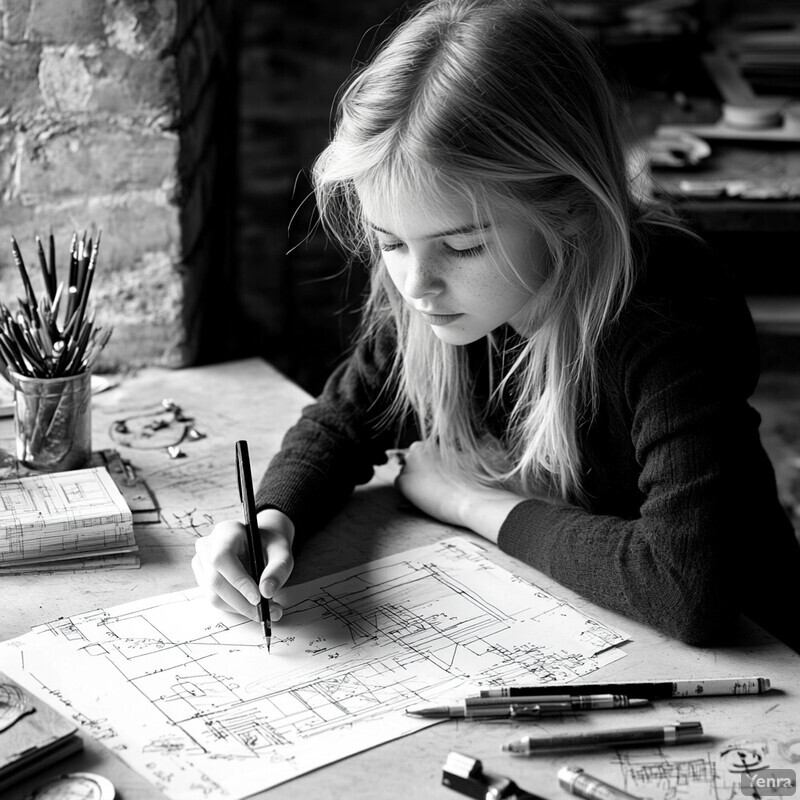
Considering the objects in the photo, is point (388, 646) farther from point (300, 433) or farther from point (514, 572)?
point (300, 433)

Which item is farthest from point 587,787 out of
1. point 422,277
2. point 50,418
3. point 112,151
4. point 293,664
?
point 112,151

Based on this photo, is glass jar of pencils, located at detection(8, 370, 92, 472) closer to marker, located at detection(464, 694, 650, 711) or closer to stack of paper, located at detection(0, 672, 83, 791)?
stack of paper, located at detection(0, 672, 83, 791)

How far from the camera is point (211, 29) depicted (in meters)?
1.85

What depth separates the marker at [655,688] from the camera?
835 mm

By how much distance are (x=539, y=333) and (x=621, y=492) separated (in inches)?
7.9

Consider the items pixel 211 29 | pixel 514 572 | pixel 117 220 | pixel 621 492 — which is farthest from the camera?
pixel 211 29

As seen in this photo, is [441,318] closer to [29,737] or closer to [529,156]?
[529,156]

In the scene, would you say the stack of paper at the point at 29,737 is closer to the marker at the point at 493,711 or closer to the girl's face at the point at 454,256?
the marker at the point at 493,711

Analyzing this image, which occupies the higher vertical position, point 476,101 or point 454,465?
point 476,101

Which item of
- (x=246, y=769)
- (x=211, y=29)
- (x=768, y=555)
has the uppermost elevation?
(x=211, y=29)

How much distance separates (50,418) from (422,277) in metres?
0.47

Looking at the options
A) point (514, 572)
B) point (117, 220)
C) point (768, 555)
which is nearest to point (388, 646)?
point (514, 572)

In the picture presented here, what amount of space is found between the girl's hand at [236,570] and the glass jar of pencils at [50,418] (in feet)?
0.84

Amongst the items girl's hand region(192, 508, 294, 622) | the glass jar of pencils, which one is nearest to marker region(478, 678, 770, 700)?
girl's hand region(192, 508, 294, 622)
